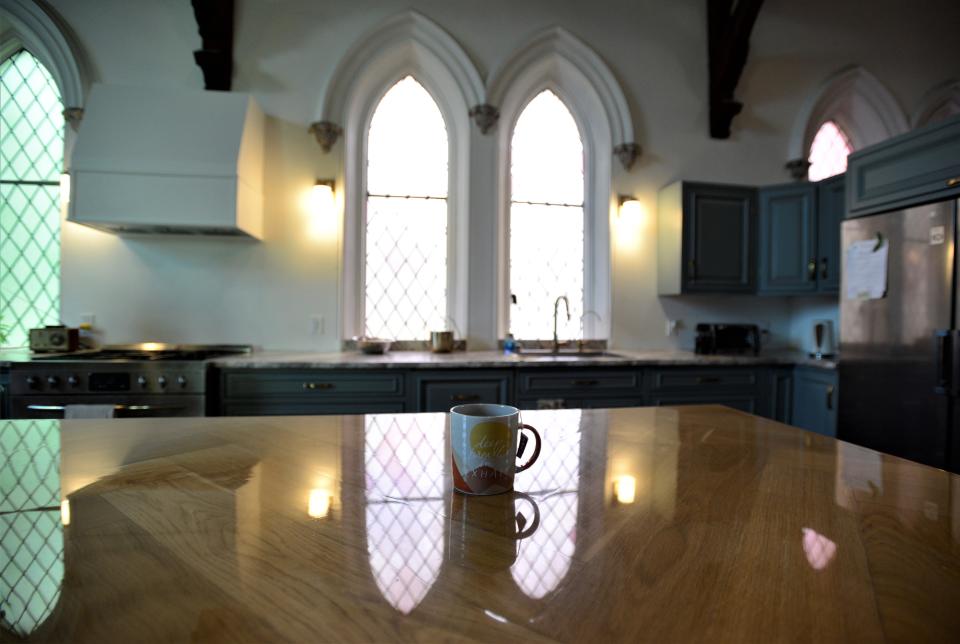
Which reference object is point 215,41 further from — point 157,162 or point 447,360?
point 447,360

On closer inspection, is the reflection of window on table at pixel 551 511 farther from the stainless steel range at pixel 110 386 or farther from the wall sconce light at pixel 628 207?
the wall sconce light at pixel 628 207

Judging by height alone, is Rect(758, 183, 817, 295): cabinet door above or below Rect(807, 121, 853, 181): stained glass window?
below

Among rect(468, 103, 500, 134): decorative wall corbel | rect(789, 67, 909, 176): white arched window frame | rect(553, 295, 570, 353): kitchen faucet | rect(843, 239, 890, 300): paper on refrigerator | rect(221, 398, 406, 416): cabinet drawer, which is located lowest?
rect(221, 398, 406, 416): cabinet drawer

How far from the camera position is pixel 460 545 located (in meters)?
0.51

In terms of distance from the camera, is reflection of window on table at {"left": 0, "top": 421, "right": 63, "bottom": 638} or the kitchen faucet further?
the kitchen faucet

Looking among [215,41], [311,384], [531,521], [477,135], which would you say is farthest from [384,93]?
[531,521]

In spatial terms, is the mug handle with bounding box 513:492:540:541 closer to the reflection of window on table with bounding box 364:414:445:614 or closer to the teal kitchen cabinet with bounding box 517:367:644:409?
the reflection of window on table with bounding box 364:414:445:614

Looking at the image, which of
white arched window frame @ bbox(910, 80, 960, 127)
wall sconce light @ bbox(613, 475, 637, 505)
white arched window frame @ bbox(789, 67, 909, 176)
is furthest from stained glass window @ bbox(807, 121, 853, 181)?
wall sconce light @ bbox(613, 475, 637, 505)

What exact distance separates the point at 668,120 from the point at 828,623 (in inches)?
148

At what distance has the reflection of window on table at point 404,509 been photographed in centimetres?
44

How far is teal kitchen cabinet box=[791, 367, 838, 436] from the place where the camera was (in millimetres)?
2746

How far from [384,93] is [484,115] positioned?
2.41 feet

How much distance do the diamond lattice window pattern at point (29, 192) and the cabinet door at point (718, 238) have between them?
4.09 m

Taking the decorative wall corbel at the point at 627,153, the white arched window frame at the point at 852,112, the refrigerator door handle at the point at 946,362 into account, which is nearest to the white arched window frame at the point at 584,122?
the decorative wall corbel at the point at 627,153
